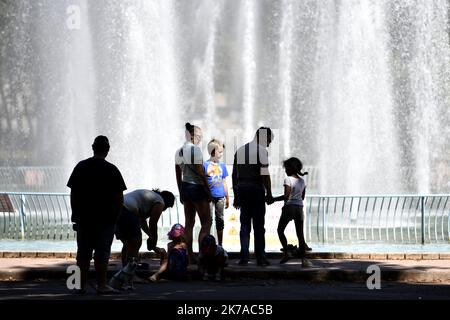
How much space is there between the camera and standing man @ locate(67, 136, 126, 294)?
463 inches

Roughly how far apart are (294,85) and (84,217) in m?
27.3

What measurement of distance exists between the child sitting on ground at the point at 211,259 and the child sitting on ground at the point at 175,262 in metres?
0.19

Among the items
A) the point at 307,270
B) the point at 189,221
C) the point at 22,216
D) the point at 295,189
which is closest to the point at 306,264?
the point at 307,270

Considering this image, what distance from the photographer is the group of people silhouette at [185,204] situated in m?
11.8

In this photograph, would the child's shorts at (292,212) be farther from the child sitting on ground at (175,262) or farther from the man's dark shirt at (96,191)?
the man's dark shirt at (96,191)

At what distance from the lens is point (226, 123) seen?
75562 millimetres

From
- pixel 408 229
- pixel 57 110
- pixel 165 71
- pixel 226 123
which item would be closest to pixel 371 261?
pixel 408 229

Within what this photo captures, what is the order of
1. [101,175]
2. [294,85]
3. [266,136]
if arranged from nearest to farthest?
1. [101,175]
2. [266,136]
3. [294,85]

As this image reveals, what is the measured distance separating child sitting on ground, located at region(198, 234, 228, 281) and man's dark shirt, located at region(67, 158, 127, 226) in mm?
1550

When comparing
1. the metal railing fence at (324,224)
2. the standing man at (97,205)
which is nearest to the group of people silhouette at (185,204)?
the standing man at (97,205)

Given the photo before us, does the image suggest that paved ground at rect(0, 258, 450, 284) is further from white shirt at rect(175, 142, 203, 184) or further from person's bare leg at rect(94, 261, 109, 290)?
person's bare leg at rect(94, 261, 109, 290)

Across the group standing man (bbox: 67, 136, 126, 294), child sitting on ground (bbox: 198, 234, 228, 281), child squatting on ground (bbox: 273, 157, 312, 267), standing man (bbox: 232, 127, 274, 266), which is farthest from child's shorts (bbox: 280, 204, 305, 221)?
standing man (bbox: 67, 136, 126, 294)
